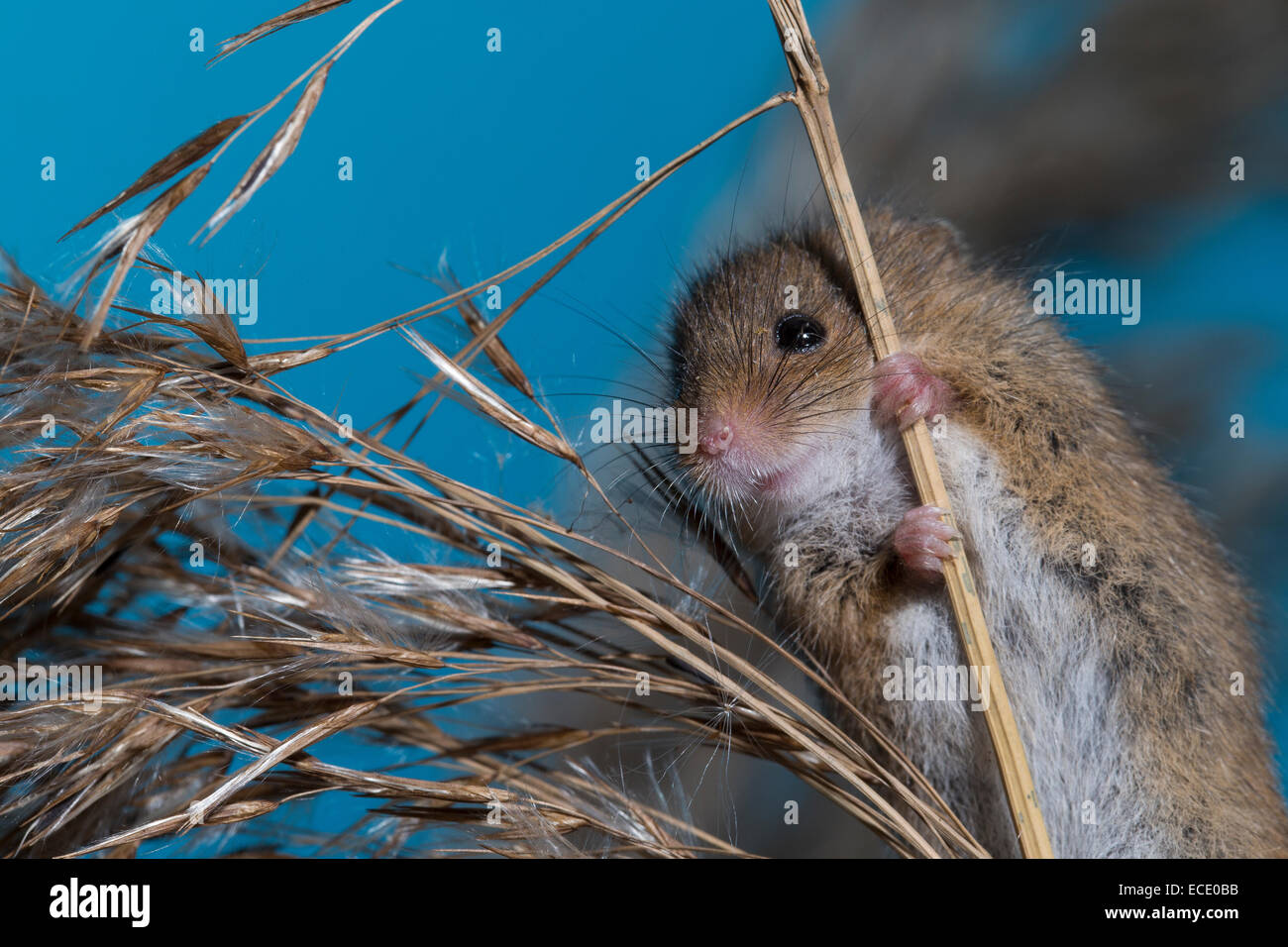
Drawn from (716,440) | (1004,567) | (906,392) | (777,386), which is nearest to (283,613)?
(716,440)

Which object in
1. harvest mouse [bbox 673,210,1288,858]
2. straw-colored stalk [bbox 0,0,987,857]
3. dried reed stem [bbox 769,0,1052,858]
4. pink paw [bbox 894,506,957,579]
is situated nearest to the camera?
straw-colored stalk [bbox 0,0,987,857]

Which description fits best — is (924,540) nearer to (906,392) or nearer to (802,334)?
(906,392)

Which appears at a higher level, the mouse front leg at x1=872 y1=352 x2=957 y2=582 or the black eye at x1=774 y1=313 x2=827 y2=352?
the black eye at x1=774 y1=313 x2=827 y2=352

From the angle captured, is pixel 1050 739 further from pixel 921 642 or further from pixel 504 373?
pixel 504 373

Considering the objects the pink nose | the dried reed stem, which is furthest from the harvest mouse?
the dried reed stem

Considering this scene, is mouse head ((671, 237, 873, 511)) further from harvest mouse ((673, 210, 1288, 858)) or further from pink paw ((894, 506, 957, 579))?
pink paw ((894, 506, 957, 579))
